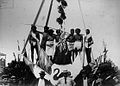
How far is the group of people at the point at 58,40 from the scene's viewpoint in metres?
1.39

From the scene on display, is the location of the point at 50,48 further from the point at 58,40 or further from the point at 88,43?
the point at 88,43

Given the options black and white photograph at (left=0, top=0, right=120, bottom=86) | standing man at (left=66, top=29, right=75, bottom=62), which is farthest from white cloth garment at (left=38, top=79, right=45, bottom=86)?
standing man at (left=66, top=29, right=75, bottom=62)

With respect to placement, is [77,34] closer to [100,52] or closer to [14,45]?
[100,52]

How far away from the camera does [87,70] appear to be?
1377mm

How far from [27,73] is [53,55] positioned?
21cm

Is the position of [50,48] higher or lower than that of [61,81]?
higher

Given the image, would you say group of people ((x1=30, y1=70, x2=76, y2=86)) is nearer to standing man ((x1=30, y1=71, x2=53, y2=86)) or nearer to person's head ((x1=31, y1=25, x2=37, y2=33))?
standing man ((x1=30, y1=71, x2=53, y2=86))

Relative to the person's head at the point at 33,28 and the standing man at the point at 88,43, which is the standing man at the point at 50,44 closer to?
the person's head at the point at 33,28

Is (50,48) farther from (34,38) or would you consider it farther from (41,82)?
(41,82)

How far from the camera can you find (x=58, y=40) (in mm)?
1403

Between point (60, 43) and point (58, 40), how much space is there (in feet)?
0.08

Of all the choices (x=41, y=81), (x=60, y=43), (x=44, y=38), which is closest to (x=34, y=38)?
(x=44, y=38)

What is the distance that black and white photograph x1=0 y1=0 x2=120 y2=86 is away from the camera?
1.38 m

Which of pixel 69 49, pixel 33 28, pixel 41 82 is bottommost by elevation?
pixel 41 82
